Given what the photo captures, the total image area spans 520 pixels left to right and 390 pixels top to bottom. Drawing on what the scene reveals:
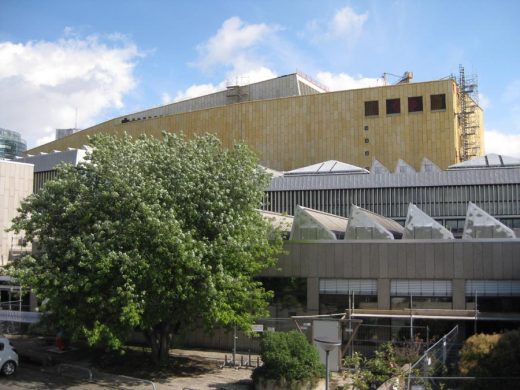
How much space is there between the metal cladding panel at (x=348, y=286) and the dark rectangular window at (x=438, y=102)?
47.5 meters

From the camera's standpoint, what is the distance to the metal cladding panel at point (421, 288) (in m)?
26.0

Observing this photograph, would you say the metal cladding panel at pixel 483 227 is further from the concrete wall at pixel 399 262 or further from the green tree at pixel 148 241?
the green tree at pixel 148 241

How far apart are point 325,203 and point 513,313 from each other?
27418 millimetres

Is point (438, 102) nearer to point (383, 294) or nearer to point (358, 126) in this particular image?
point (358, 126)

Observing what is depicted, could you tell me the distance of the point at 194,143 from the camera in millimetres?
26422

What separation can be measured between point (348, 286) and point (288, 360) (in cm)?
746

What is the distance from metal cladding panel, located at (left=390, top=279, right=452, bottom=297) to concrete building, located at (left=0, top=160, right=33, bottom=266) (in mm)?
32444

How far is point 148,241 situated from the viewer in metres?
23.2

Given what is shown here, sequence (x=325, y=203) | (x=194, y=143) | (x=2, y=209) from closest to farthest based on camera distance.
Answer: (x=194, y=143), (x=2, y=209), (x=325, y=203)

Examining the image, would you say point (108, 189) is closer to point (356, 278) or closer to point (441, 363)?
point (356, 278)

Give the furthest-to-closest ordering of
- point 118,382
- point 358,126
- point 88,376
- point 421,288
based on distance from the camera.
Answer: point 358,126, point 421,288, point 88,376, point 118,382

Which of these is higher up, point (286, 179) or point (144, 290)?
point (286, 179)

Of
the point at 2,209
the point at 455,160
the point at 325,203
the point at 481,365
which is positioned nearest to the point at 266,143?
the point at 455,160

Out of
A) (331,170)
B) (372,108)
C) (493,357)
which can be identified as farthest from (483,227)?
(372,108)
